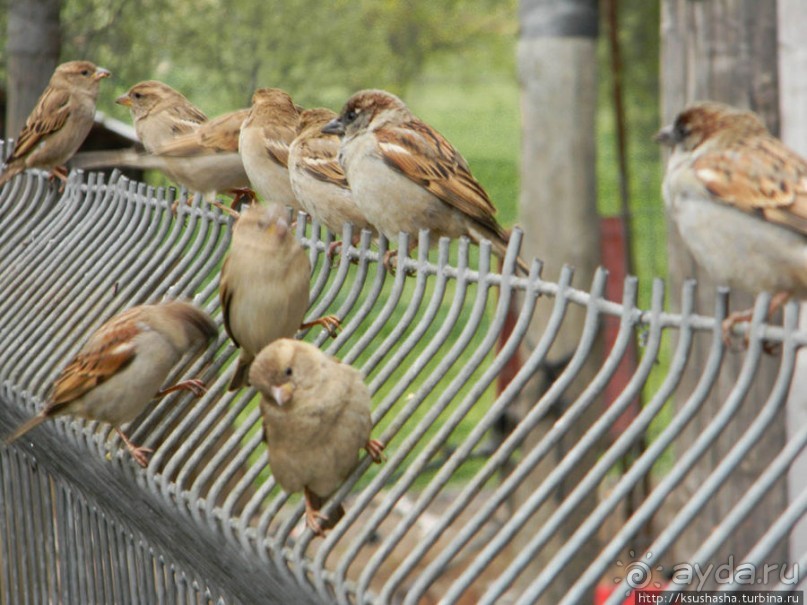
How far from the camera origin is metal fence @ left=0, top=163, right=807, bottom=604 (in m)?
2.96

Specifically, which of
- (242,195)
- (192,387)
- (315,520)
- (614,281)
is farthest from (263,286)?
(614,281)

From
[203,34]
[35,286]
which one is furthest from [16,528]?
[203,34]

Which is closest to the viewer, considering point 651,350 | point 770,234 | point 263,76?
point 651,350

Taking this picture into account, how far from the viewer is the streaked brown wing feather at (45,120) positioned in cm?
736

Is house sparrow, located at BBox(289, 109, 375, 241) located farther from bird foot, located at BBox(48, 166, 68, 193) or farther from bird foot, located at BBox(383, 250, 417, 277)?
bird foot, located at BBox(48, 166, 68, 193)

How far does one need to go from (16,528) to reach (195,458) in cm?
196

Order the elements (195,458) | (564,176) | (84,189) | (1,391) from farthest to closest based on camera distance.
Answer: (564,176), (84,189), (1,391), (195,458)

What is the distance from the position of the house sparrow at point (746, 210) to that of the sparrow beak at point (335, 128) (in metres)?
1.90

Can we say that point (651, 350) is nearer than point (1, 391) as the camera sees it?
Yes

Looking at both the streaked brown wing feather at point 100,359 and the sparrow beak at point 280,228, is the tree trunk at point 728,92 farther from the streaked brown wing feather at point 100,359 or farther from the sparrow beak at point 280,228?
the streaked brown wing feather at point 100,359

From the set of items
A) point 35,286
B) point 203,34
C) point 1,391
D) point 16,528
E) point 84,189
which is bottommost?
point 16,528

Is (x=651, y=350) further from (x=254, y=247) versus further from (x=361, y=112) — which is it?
(x=361, y=112)

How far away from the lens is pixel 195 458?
418cm

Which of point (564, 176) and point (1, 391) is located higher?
point (564, 176)
